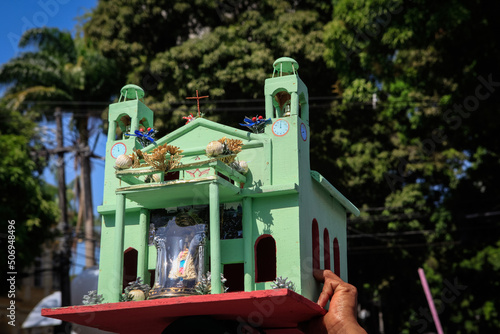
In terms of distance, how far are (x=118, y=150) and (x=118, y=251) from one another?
2.56 meters

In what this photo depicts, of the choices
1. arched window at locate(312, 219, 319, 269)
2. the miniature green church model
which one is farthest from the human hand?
arched window at locate(312, 219, 319, 269)

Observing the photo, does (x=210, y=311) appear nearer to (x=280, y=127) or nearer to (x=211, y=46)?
(x=280, y=127)

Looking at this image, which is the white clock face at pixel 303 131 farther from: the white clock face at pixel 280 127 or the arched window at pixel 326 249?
the arched window at pixel 326 249

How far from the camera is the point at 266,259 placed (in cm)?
1273

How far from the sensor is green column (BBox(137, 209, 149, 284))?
1241cm

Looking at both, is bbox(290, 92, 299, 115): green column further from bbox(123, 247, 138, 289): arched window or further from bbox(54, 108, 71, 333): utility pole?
bbox(54, 108, 71, 333): utility pole

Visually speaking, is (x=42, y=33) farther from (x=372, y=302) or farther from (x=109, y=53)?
(x=372, y=302)

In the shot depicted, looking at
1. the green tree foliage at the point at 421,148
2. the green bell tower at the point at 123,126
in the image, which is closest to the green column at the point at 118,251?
the green bell tower at the point at 123,126

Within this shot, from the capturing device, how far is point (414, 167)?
2666 cm

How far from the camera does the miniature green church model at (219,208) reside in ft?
38.5

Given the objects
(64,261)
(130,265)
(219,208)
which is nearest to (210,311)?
(219,208)

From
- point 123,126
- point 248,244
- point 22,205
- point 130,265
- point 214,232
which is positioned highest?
point 22,205

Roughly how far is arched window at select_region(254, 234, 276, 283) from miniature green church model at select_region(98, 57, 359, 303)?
20 mm

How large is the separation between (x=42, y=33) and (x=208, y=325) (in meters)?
27.9
